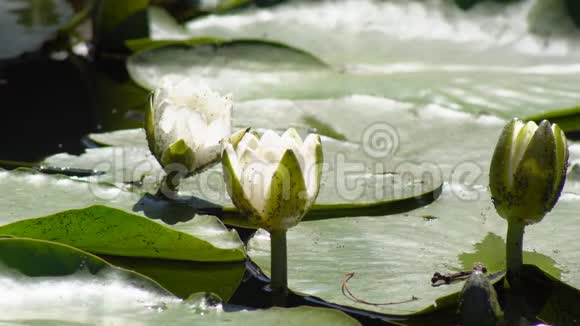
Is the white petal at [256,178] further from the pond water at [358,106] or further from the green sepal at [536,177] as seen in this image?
the green sepal at [536,177]

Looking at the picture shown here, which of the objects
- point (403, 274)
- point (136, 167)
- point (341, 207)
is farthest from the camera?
point (136, 167)

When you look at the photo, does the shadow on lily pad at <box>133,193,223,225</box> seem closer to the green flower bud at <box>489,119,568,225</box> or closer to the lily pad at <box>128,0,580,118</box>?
the green flower bud at <box>489,119,568,225</box>

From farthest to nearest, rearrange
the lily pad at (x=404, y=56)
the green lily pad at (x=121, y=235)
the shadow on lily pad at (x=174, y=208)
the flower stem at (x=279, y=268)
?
the lily pad at (x=404, y=56)
the shadow on lily pad at (x=174, y=208)
the green lily pad at (x=121, y=235)
the flower stem at (x=279, y=268)

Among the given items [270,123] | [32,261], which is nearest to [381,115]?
[270,123]

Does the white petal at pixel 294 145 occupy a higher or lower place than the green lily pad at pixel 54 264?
higher

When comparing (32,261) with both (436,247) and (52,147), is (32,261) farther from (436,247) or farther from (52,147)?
(52,147)

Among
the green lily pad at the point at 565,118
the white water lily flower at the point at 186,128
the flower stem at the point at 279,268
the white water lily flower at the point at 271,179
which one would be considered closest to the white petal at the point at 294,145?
the white water lily flower at the point at 271,179

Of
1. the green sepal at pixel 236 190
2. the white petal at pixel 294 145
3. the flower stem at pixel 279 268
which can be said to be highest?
the white petal at pixel 294 145
